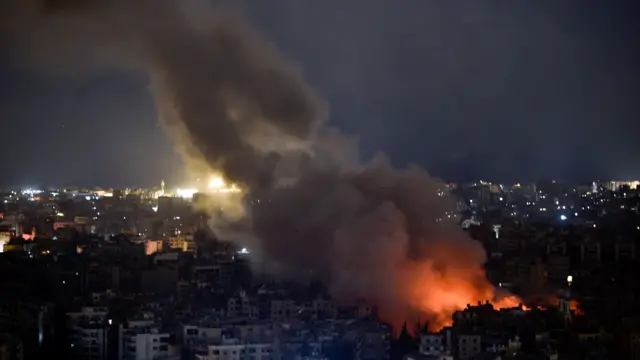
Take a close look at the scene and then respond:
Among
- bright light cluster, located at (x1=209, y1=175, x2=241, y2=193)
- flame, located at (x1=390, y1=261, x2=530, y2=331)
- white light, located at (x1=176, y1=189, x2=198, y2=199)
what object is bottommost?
flame, located at (x1=390, y1=261, x2=530, y2=331)

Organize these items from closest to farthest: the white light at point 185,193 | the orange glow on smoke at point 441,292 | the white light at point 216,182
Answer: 1. the orange glow on smoke at point 441,292
2. the white light at point 216,182
3. the white light at point 185,193

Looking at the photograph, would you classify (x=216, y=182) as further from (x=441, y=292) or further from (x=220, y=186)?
(x=441, y=292)

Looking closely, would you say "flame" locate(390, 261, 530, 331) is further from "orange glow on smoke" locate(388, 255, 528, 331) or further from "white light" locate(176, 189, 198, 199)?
"white light" locate(176, 189, 198, 199)

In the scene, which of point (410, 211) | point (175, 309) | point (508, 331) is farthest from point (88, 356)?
point (410, 211)

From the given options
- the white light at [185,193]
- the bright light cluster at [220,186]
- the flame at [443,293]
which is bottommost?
the flame at [443,293]

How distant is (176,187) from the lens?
20.8 meters

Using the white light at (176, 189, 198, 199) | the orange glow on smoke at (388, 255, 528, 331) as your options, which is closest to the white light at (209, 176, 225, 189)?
the orange glow on smoke at (388, 255, 528, 331)

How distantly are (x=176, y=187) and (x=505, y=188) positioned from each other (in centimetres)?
793

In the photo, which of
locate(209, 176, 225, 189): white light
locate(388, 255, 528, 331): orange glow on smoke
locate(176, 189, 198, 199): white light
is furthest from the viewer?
locate(176, 189, 198, 199): white light

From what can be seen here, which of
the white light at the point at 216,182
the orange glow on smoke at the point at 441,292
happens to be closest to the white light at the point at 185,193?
the white light at the point at 216,182

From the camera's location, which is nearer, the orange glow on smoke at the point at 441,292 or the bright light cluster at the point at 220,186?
the orange glow on smoke at the point at 441,292

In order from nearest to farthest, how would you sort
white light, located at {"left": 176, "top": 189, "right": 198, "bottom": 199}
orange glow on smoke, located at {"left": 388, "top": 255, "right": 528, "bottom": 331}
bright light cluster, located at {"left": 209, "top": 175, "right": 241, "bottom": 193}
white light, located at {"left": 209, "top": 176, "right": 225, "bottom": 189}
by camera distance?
orange glow on smoke, located at {"left": 388, "top": 255, "right": 528, "bottom": 331} < bright light cluster, located at {"left": 209, "top": 175, "right": 241, "bottom": 193} < white light, located at {"left": 209, "top": 176, "right": 225, "bottom": 189} < white light, located at {"left": 176, "top": 189, "right": 198, "bottom": 199}

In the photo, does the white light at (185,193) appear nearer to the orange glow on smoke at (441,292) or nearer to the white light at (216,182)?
the white light at (216,182)

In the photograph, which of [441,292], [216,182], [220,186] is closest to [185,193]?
[220,186]
